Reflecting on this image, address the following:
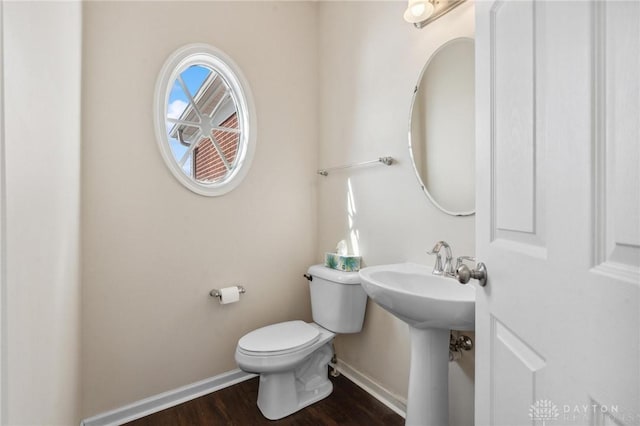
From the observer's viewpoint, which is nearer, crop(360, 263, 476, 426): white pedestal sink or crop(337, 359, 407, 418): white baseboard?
crop(360, 263, 476, 426): white pedestal sink

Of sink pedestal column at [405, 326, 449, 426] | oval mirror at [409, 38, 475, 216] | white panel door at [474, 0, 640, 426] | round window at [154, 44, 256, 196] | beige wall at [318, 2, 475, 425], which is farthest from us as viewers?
round window at [154, 44, 256, 196]

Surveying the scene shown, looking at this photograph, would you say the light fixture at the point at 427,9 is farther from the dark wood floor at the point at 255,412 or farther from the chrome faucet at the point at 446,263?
the dark wood floor at the point at 255,412

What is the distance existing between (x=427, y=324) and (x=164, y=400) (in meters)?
1.56

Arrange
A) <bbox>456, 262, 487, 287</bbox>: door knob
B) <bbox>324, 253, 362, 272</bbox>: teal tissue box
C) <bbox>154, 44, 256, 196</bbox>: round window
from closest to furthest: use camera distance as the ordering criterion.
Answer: <bbox>456, 262, 487, 287</bbox>: door knob < <bbox>154, 44, 256, 196</bbox>: round window < <bbox>324, 253, 362, 272</bbox>: teal tissue box

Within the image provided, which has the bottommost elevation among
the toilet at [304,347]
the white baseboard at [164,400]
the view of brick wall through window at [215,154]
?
the white baseboard at [164,400]

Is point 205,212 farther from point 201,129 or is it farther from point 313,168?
point 313,168

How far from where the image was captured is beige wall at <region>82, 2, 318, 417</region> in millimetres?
1600

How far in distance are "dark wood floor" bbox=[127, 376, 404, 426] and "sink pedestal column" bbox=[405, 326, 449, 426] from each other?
0.44 meters

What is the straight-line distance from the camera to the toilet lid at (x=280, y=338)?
64.1 inches

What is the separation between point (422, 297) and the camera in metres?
1.07

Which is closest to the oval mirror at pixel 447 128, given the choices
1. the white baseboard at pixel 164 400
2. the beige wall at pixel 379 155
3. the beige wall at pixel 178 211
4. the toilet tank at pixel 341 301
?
the beige wall at pixel 379 155

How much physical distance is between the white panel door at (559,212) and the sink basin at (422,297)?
0.24m

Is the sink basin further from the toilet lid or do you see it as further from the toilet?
the toilet lid

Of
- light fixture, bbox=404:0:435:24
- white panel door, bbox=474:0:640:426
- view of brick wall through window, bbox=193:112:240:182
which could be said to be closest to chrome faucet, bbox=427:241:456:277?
white panel door, bbox=474:0:640:426
